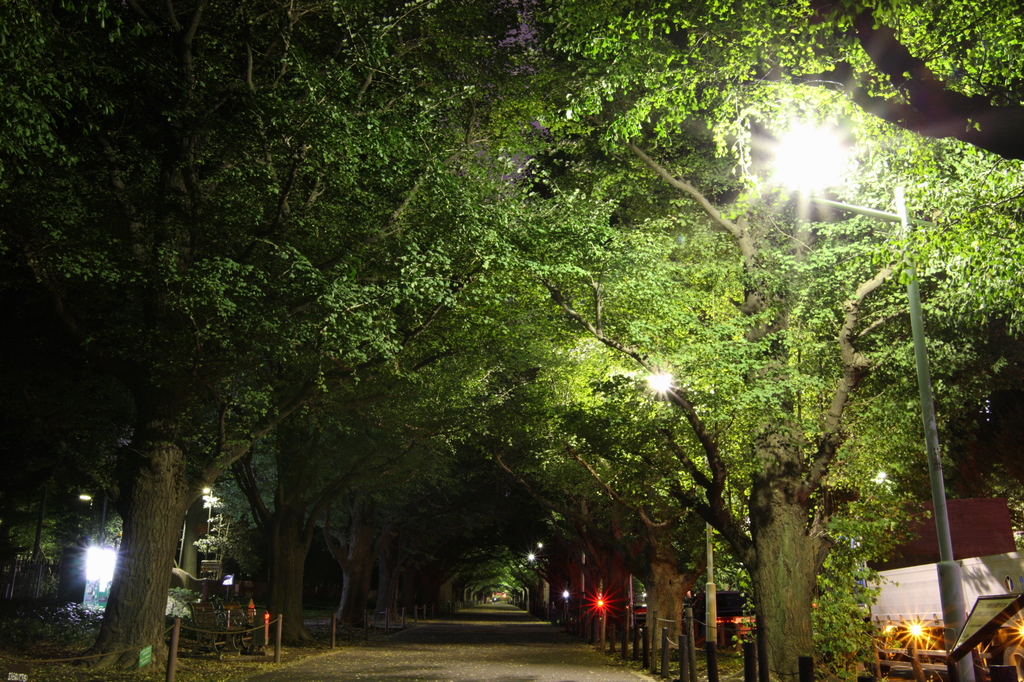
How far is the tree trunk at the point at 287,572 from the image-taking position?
2317 cm

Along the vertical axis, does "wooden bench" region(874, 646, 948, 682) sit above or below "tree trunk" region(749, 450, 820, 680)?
below

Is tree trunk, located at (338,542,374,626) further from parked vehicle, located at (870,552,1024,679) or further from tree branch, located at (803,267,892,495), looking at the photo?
tree branch, located at (803,267,892,495)

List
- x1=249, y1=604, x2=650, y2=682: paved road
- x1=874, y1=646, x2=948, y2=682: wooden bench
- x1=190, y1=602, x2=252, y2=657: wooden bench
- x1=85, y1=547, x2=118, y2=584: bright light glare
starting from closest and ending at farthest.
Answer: x1=874, y1=646, x2=948, y2=682: wooden bench, x1=249, y1=604, x2=650, y2=682: paved road, x1=190, y1=602, x2=252, y2=657: wooden bench, x1=85, y1=547, x2=118, y2=584: bright light glare

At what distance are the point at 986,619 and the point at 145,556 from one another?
13.6 m

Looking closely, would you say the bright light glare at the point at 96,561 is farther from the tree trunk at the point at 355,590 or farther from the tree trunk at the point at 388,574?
the tree trunk at the point at 388,574

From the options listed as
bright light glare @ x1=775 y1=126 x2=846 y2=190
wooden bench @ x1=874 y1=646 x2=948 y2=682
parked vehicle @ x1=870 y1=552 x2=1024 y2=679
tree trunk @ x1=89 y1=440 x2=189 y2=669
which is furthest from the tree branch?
tree trunk @ x1=89 y1=440 x2=189 y2=669

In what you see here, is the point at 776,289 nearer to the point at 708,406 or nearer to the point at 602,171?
the point at 708,406

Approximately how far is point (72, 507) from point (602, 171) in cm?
3151

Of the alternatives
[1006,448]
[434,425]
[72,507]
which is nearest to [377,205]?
[434,425]

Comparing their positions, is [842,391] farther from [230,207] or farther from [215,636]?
[215,636]

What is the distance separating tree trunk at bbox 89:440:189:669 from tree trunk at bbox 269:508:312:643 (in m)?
8.06

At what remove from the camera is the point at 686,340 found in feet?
50.1

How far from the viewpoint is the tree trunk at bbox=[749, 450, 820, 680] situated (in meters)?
13.8

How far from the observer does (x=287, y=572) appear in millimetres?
23594
